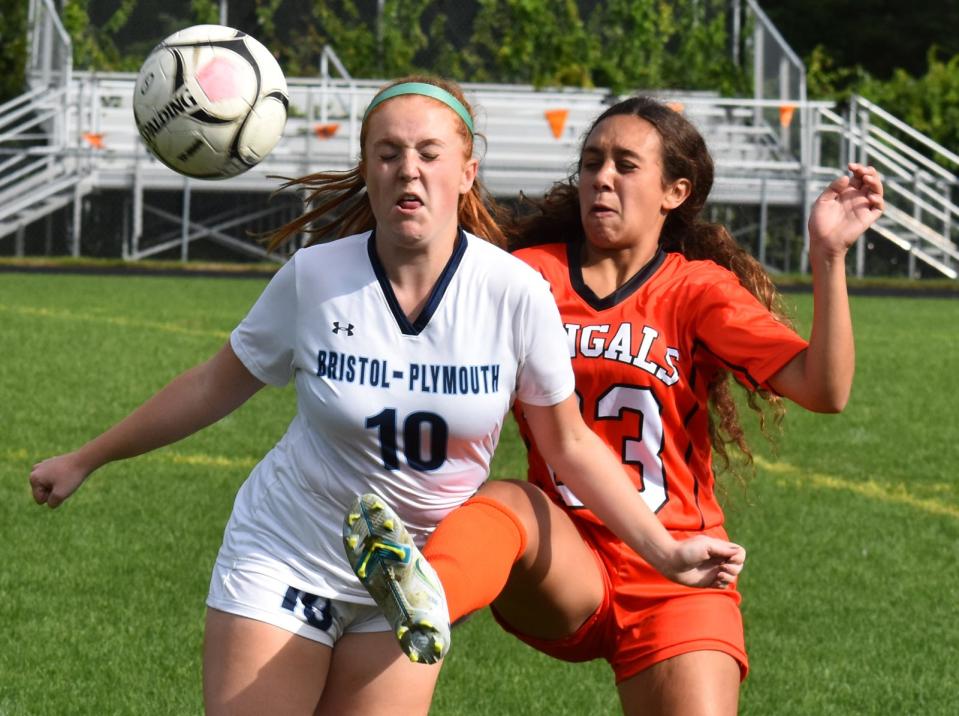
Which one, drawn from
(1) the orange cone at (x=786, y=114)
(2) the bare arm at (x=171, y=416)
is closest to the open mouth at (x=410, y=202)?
(2) the bare arm at (x=171, y=416)

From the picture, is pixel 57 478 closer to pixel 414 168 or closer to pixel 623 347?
pixel 414 168

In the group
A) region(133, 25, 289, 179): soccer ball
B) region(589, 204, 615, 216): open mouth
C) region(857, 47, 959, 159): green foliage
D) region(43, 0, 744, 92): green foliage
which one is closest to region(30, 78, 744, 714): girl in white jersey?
region(589, 204, 615, 216): open mouth

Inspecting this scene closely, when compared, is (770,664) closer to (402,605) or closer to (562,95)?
(402,605)

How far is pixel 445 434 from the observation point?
3357 mm

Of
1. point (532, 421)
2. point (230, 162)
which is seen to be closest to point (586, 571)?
point (532, 421)

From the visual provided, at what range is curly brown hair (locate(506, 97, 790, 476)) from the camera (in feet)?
13.1

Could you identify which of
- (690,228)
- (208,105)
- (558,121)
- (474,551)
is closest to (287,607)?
(474,551)

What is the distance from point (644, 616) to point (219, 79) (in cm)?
218

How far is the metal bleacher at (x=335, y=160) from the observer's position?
76.5 ft

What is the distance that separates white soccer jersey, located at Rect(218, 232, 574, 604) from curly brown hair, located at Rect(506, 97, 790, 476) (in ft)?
2.30

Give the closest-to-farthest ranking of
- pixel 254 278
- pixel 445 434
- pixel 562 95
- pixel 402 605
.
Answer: pixel 402 605
pixel 445 434
pixel 254 278
pixel 562 95

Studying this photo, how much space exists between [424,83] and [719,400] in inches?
46.3

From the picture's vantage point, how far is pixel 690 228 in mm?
4145

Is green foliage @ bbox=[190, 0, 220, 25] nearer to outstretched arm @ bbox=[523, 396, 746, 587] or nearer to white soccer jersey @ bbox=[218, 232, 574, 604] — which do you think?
white soccer jersey @ bbox=[218, 232, 574, 604]
